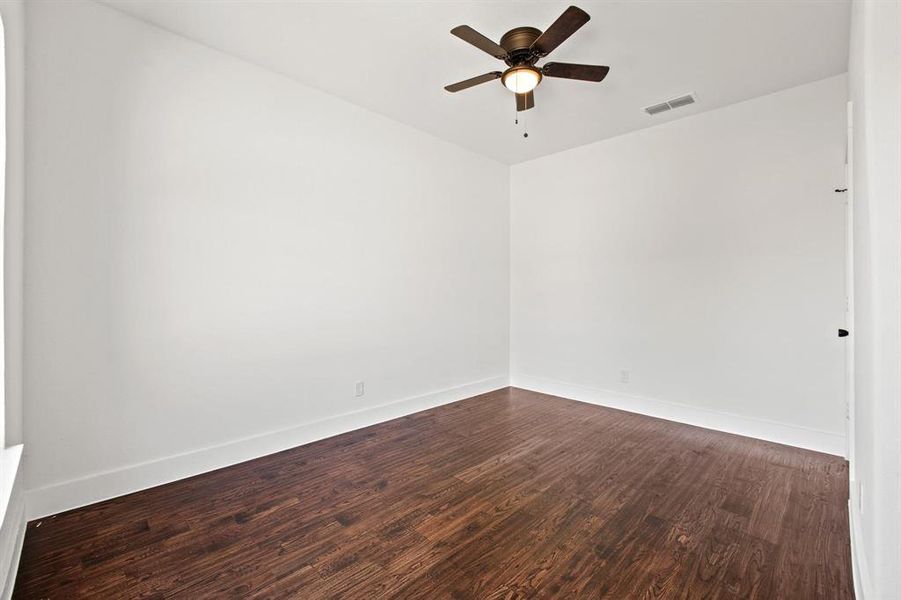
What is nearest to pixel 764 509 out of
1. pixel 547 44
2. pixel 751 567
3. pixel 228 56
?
pixel 751 567

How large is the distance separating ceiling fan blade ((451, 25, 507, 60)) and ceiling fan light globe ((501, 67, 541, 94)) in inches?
5.3

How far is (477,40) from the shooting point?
227 centimetres

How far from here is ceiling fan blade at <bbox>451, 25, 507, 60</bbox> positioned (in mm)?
2167

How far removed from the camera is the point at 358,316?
12.5 ft

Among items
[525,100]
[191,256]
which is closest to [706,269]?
[525,100]

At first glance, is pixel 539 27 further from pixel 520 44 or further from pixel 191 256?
pixel 191 256

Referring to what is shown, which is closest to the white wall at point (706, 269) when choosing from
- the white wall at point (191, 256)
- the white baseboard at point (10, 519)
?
the white wall at point (191, 256)

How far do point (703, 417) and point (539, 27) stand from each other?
362 cm

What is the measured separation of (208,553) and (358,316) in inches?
84.1

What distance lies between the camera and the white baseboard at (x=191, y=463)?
233 centimetres

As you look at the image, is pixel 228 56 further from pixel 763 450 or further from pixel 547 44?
pixel 763 450

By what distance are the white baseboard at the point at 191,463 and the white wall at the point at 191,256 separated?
0.01 metres

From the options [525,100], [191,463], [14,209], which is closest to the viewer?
[14,209]

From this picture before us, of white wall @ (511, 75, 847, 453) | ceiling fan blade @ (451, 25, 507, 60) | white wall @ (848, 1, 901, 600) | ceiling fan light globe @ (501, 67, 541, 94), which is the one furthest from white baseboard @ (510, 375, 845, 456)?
ceiling fan blade @ (451, 25, 507, 60)
